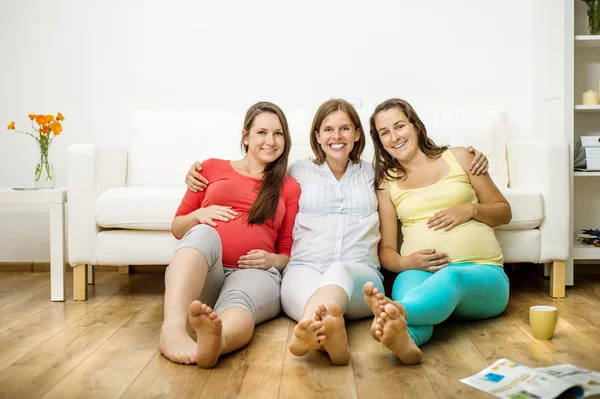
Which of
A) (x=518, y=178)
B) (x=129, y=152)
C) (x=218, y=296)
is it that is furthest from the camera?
(x=129, y=152)

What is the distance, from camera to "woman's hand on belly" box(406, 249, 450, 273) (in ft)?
6.63

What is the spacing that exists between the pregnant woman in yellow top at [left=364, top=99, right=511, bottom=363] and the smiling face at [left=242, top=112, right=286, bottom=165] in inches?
14.3

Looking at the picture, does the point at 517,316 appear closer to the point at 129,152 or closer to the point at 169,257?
the point at 169,257

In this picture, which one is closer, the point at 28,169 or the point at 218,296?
the point at 218,296

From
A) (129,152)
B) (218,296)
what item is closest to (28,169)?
(129,152)

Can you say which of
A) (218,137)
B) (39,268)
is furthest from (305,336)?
Result: (39,268)

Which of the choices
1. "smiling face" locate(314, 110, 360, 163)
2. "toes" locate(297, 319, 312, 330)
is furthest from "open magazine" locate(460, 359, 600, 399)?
"smiling face" locate(314, 110, 360, 163)

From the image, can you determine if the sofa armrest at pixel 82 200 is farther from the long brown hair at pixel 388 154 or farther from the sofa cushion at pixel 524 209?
the sofa cushion at pixel 524 209

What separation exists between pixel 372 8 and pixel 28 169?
78.9 inches

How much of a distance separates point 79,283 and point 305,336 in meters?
1.32

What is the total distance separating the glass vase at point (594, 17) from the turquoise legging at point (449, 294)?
5.14 feet

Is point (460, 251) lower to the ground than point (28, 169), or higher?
lower

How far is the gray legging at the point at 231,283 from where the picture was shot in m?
1.80

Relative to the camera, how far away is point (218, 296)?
202cm
